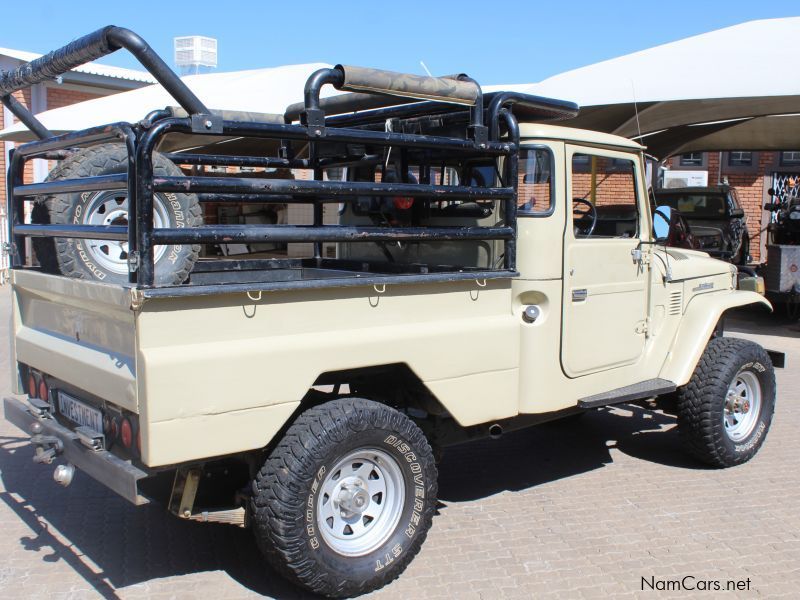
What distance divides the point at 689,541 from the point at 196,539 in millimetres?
2620

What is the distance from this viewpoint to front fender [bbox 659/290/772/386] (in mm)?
5051

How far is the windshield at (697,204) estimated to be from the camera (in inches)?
539

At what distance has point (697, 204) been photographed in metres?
13.9

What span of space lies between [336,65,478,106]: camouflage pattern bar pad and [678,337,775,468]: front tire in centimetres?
252

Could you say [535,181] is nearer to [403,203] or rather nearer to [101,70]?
[403,203]

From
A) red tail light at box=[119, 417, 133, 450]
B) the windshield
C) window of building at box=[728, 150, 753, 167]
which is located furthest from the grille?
window of building at box=[728, 150, 753, 167]

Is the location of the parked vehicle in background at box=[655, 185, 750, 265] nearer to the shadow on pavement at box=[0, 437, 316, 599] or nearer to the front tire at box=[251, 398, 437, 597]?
the front tire at box=[251, 398, 437, 597]

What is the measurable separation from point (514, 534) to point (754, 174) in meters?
17.8

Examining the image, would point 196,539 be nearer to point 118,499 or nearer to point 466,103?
point 118,499

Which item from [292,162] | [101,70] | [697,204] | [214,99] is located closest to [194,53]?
[101,70]

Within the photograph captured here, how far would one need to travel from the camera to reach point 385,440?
3.63 meters

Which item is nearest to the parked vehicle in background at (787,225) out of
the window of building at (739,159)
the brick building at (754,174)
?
the brick building at (754,174)

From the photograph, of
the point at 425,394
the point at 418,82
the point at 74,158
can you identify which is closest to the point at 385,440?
the point at 425,394

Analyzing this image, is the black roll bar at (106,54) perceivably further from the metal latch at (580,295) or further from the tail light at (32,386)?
the metal latch at (580,295)
